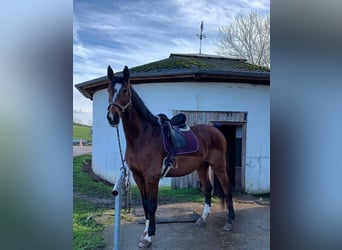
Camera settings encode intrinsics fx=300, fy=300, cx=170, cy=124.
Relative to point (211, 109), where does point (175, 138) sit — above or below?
below

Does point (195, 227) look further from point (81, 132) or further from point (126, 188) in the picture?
point (81, 132)

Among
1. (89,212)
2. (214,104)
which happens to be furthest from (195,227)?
(214,104)

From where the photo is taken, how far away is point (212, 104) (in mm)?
1650

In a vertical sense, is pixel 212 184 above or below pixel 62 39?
below

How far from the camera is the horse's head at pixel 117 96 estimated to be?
147 centimetres

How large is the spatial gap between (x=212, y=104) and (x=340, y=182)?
842mm

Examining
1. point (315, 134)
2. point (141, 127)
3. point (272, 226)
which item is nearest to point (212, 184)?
point (272, 226)

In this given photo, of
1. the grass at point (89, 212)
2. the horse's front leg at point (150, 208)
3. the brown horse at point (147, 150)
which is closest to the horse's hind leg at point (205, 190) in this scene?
the brown horse at point (147, 150)

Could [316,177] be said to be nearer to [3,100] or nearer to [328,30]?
[328,30]

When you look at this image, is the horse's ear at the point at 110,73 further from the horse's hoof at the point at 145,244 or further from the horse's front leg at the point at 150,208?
the horse's hoof at the point at 145,244

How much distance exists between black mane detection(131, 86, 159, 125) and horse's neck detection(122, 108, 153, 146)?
2cm

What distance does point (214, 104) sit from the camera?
1651 mm

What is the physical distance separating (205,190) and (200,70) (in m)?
0.67

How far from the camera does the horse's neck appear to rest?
1.53m
